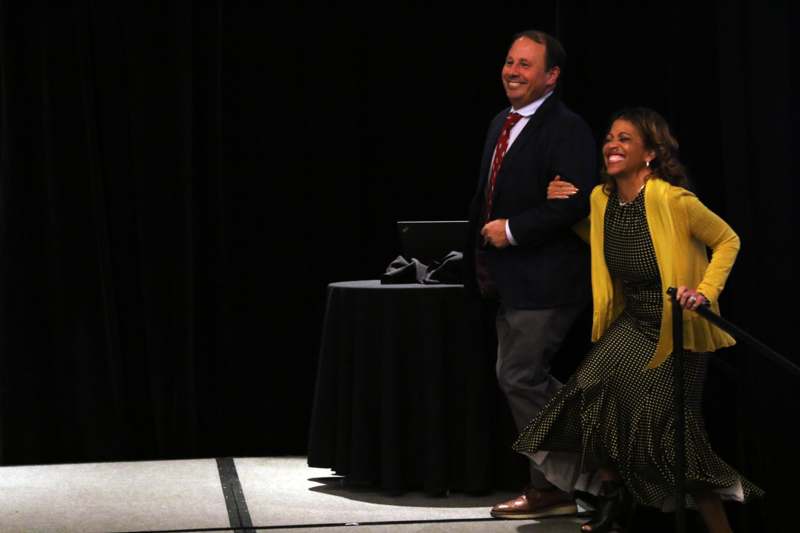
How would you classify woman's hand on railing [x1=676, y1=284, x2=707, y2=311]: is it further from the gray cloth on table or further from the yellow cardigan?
the gray cloth on table

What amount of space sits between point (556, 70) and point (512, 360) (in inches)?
37.6

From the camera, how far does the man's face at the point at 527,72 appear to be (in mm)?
4227

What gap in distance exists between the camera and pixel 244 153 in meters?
5.47

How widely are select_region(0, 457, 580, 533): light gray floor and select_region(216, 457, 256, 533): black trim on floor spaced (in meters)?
0.02

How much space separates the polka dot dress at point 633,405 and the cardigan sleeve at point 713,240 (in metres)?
0.15

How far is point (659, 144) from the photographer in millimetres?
3795

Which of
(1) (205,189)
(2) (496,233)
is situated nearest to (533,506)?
(2) (496,233)

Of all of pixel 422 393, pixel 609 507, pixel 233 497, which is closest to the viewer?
pixel 609 507

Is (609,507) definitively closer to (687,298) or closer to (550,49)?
(687,298)

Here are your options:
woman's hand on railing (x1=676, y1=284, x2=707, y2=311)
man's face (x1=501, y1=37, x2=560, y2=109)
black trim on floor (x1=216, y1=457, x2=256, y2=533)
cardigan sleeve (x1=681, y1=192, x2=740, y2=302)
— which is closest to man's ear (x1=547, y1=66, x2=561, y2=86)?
man's face (x1=501, y1=37, x2=560, y2=109)

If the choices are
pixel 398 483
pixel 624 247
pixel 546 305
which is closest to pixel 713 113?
pixel 624 247

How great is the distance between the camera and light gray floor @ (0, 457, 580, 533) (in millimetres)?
4230

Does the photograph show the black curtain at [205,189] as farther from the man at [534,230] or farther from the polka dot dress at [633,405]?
the polka dot dress at [633,405]

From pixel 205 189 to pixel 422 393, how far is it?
4.94 feet
